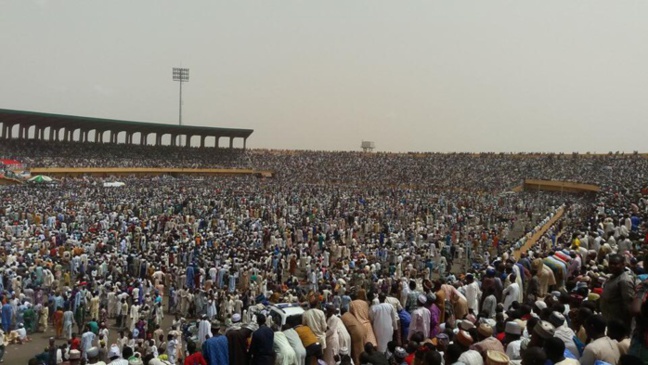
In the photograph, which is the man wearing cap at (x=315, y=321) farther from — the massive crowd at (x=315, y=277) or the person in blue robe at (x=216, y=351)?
the person in blue robe at (x=216, y=351)

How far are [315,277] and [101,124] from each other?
45.4m

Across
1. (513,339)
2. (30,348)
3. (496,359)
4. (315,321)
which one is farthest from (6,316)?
(496,359)

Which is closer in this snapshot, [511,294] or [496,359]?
[496,359]

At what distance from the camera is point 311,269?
15016 mm

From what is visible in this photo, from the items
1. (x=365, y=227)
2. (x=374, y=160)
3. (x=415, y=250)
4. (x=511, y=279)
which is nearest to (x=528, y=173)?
(x=374, y=160)

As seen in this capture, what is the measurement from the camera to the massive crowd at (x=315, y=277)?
5.23m

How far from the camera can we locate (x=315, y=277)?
1446cm

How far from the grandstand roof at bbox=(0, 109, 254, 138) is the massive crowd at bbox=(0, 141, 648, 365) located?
14.0 m

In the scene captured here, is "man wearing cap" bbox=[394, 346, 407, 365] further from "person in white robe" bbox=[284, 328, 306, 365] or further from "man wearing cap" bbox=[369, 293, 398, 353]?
"man wearing cap" bbox=[369, 293, 398, 353]

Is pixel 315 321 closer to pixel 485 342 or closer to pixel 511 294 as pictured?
pixel 485 342

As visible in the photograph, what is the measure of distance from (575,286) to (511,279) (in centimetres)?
112

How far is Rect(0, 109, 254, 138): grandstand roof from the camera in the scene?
46.7 meters

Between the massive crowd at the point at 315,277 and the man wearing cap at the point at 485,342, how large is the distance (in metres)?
0.02

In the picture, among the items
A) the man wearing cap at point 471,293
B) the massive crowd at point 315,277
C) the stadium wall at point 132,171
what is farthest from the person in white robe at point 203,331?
the stadium wall at point 132,171
